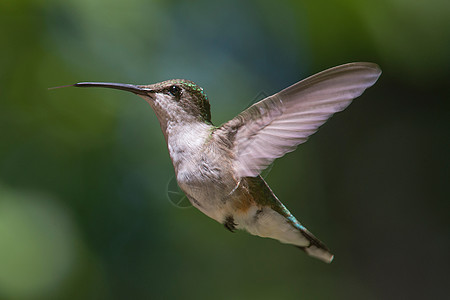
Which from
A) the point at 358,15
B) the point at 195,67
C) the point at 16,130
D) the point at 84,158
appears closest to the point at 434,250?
the point at 358,15

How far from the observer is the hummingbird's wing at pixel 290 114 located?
725mm

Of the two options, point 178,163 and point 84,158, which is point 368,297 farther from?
point 178,163

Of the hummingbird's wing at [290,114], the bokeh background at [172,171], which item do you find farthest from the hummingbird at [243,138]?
the bokeh background at [172,171]

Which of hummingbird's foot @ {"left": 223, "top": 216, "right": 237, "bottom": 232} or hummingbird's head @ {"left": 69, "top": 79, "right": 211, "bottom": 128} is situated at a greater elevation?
hummingbird's head @ {"left": 69, "top": 79, "right": 211, "bottom": 128}

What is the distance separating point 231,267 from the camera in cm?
354

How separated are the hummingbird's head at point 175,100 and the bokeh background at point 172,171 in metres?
1.38

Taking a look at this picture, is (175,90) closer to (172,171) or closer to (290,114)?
(290,114)

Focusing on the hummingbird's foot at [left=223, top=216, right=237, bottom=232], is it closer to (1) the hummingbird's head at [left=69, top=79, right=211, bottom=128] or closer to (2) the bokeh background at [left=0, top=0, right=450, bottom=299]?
(1) the hummingbird's head at [left=69, top=79, right=211, bottom=128]

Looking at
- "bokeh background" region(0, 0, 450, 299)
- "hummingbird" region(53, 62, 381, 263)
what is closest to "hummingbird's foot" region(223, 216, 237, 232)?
"hummingbird" region(53, 62, 381, 263)

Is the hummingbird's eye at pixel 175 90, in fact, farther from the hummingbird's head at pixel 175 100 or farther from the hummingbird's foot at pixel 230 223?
the hummingbird's foot at pixel 230 223

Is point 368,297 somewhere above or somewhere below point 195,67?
below

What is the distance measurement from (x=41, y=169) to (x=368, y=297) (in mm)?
2460

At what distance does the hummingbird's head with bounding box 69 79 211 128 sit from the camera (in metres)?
0.95

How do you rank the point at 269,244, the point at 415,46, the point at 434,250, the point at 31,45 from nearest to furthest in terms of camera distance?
the point at 31,45 < the point at 415,46 < the point at 434,250 < the point at 269,244
